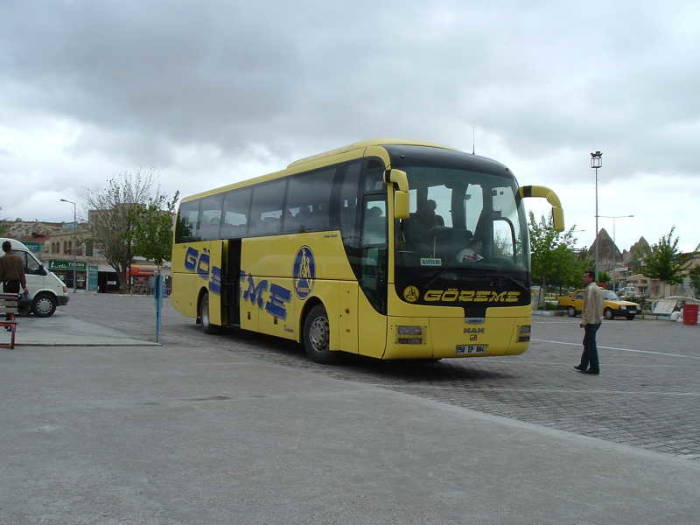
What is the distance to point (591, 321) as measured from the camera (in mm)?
12641

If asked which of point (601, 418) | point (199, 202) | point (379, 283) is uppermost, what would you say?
point (199, 202)

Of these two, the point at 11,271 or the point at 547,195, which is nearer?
the point at 547,195

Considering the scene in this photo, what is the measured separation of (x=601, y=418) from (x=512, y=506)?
4.11 meters

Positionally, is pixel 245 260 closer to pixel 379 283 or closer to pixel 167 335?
pixel 167 335

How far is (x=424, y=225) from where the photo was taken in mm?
10891

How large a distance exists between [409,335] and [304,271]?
3.19 m

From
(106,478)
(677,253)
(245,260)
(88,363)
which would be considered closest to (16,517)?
(106,478)

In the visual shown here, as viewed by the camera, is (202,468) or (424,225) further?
(424,225)

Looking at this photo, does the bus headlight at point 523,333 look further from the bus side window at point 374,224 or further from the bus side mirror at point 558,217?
the bus side window at point 374,224

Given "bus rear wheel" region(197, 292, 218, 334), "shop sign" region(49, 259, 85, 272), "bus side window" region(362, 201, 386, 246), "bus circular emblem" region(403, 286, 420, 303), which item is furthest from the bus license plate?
"shop sign" region(49, 259, 85, 272)

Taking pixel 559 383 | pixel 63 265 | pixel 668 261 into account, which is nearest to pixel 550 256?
pixel 668 261

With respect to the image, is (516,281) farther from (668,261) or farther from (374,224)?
(668,261)

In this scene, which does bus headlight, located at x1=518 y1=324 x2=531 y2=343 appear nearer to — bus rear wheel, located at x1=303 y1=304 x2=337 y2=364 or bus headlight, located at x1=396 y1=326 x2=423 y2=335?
bus headlight, located at x1=396 y1=326 x2=423 y2=335

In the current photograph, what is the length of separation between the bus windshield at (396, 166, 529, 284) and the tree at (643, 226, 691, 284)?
4297cm
